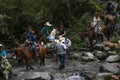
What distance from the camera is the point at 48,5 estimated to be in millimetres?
29734

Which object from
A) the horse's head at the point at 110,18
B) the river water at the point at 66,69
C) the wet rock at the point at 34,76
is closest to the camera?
the wet rock at the point at 34,76

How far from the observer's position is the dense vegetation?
28234 mm

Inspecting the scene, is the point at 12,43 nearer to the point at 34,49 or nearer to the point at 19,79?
the point at 34,49

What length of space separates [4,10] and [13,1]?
102cm

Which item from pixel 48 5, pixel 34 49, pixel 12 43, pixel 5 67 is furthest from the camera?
pixel 48 5

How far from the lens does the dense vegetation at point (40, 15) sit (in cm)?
2823

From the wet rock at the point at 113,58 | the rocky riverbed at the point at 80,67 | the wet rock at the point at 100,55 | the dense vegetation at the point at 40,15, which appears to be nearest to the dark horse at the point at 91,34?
the rocky riverbed at the point at 80,67

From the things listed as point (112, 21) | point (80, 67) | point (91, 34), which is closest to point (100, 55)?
point (80, 67)

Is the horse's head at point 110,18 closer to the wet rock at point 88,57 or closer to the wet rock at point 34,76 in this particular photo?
the wet rock at point 88,57

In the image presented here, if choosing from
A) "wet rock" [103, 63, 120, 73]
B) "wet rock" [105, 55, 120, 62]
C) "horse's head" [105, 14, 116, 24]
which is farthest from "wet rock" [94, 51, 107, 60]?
"horse's head" [105, 14, 116, 24]

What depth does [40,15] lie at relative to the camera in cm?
2864

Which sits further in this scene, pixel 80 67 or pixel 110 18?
pixel 110 18

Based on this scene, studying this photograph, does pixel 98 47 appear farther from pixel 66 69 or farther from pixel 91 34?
pixel 66 69

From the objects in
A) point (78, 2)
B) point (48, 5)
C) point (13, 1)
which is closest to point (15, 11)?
point (13, 1)
